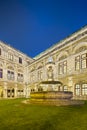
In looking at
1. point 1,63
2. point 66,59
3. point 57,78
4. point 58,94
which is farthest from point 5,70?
point 58,94

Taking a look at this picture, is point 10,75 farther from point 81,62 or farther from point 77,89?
point 81,62

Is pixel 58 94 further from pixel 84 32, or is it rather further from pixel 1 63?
pixel 1 63

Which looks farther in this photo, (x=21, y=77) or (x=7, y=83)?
(x=21, y=77)

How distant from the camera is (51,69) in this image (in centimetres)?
1638

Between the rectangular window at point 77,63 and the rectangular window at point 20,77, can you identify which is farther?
the rectangular window at point 20,77

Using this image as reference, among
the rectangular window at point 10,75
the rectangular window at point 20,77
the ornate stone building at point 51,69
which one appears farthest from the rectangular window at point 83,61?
the rectangular window at point 20,77

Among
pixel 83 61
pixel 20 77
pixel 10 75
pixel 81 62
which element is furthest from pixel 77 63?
pixel 20 77

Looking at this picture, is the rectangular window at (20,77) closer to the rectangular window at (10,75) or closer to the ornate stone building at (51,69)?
the ornate stone building at (51,69)

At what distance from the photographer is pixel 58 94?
479 inches

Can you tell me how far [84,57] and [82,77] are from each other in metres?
2.39

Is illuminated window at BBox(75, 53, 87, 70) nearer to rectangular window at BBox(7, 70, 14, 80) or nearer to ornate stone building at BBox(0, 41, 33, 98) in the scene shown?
ornate stone building at BBox(0, 41, 33, 98)

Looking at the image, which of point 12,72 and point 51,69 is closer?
point 51,69

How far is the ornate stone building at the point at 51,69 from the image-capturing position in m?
20.3

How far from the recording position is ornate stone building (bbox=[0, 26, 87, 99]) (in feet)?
66.7
